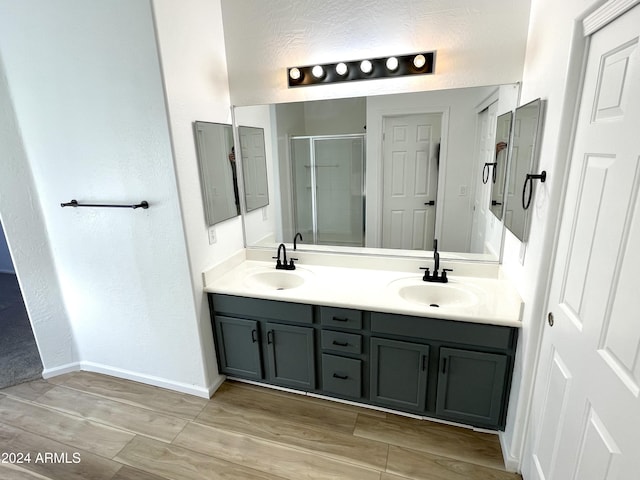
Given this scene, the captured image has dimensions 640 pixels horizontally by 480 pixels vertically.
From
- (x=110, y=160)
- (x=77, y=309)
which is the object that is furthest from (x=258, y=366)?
(x=110, y=160)

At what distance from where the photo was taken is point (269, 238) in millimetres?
2576

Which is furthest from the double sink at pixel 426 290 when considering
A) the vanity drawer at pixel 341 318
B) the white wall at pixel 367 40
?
the white wall at pixel 367 40

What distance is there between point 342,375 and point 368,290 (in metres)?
0.55

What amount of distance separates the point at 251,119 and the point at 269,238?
0.87 m

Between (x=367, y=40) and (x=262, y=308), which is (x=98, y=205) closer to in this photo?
(x=262, y=308)

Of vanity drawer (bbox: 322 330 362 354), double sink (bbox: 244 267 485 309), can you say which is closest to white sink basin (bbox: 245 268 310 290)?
A: double sink (bbox: 244 267 485 309)

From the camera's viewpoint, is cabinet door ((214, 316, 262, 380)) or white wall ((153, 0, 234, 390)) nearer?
white wall ((153, 0, 234, 390))

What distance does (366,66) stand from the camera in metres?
1.99

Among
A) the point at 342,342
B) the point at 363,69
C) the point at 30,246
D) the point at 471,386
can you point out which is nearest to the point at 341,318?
the point at 342,342

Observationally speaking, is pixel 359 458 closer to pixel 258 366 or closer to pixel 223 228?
pixel 258 366

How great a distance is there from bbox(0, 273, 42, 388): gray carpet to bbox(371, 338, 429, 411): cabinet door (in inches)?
98.4

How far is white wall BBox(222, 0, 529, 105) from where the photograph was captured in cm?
180

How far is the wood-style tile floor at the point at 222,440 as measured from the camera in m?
1.73

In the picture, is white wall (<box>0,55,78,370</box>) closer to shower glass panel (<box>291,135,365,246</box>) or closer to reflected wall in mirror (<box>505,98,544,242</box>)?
shower glass panel (<box>291,135,365,246</box>)
